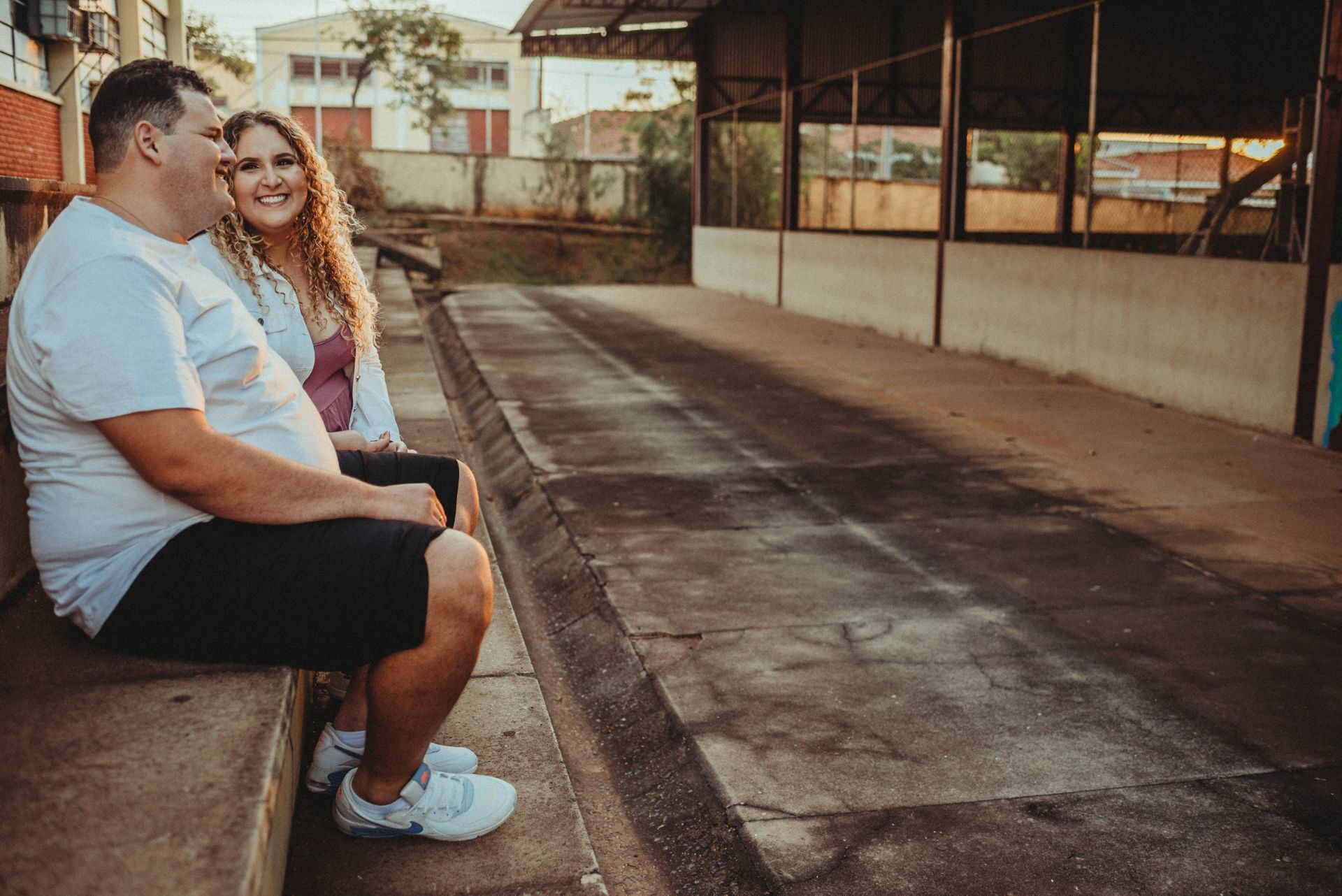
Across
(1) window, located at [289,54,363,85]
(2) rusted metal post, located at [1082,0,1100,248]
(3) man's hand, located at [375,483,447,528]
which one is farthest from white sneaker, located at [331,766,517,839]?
(1) window, located at [289,54,363,85]

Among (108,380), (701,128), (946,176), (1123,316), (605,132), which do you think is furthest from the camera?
(605,132)

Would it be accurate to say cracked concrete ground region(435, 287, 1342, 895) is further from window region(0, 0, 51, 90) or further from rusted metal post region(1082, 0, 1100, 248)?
window region(0, 0, 51, 90)

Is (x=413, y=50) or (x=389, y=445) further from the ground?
(x=413, y=50)

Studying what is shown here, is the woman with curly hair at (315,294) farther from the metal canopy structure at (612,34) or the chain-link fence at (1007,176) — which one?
the metal canopy structure at (612,34)

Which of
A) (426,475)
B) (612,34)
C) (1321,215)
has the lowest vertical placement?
(426,475)

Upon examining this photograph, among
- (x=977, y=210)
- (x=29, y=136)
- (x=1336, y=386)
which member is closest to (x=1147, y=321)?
(x=1336, y=386)

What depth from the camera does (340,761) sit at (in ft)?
8.95

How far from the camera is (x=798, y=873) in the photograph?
2.69 metres

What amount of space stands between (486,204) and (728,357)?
67.7 ft

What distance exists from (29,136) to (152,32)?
6253mm

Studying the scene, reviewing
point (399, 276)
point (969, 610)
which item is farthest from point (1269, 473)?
point (399, 276)

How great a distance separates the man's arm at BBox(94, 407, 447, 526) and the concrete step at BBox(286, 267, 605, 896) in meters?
0.74

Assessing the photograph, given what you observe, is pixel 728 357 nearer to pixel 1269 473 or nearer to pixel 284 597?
pixel 1269 473

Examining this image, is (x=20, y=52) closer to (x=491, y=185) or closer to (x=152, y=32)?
(x=152, y=32)
